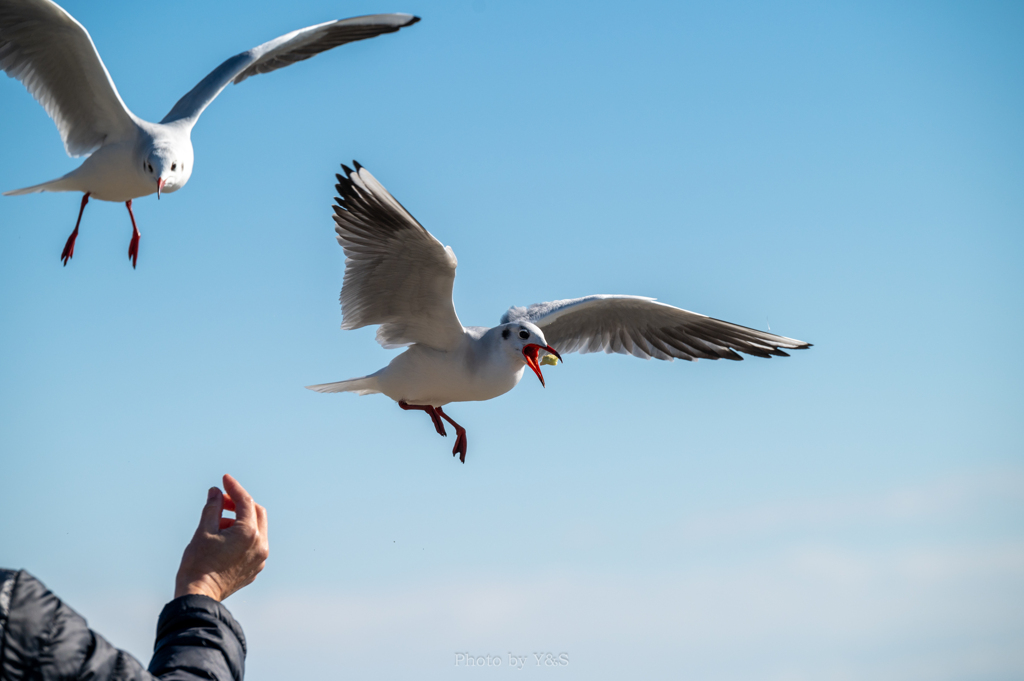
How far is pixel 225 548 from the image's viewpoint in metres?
1.74

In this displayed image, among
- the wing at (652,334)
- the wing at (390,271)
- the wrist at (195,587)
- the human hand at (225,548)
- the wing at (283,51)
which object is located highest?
the wing at (283,51)

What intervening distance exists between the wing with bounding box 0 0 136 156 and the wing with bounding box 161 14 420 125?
44cm

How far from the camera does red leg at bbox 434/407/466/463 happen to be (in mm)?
6109

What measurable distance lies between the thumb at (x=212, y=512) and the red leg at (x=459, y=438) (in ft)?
14.0

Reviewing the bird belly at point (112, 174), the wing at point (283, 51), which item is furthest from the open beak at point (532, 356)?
the wing at point (283, 51)

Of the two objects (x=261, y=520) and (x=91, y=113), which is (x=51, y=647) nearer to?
(x=261, y=520)

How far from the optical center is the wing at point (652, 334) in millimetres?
6578

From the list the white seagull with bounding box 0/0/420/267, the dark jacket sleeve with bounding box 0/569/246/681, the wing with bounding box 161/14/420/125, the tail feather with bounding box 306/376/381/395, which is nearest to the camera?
the dark jacket sleeve with bounding box 0/569/246/681

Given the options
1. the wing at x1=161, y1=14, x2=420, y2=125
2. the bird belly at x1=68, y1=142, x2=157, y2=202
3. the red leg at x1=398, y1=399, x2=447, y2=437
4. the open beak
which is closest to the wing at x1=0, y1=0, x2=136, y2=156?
the bird belly at x1=68, y1=142, x2=157, y2=202

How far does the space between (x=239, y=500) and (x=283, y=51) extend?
6.70m

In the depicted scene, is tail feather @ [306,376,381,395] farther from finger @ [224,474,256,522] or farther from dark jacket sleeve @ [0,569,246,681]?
dark jacket sleeve @ [0,569,246,681]

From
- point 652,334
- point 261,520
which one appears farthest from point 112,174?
point 261,520

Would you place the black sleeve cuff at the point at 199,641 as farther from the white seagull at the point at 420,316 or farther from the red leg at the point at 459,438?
A: the red leg at the point at 459,438

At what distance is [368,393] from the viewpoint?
6.08m
